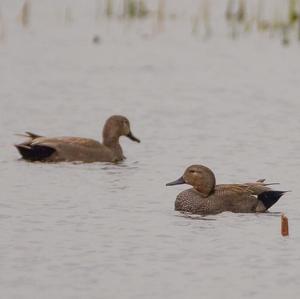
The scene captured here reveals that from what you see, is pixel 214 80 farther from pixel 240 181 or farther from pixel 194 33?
pixel 240 181

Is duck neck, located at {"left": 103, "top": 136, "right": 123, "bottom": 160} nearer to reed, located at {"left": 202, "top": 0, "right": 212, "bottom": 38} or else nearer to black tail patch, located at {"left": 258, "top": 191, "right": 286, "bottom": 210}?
black tail patch, located at {"left": 258, "top": 191, "right": 286, "bottom": 210}

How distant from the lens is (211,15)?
25.2 metres

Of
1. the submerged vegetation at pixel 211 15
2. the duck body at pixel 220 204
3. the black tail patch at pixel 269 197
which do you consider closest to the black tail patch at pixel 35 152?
the duck body at pixel 220 204

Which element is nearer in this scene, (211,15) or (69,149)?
(69,149)

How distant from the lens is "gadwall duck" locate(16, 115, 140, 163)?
13.1 m

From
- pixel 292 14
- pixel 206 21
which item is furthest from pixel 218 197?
pixel 206 21

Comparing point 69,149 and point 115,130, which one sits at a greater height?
point 115,130

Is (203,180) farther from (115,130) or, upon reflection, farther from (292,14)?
(292,14)

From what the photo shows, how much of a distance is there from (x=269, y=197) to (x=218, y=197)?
1.33ft

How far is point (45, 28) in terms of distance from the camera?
24109mm

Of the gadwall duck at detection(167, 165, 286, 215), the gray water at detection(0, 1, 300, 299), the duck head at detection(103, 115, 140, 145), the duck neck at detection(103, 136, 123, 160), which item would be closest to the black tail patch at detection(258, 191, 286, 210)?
the gadwall duck at detection(167, 165, 286, 215)

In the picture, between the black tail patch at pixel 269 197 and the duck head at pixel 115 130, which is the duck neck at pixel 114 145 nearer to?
the duck head at pixel 115 130

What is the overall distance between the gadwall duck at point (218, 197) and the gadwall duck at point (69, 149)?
2.49m

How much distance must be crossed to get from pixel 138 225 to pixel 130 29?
46.8 ft
